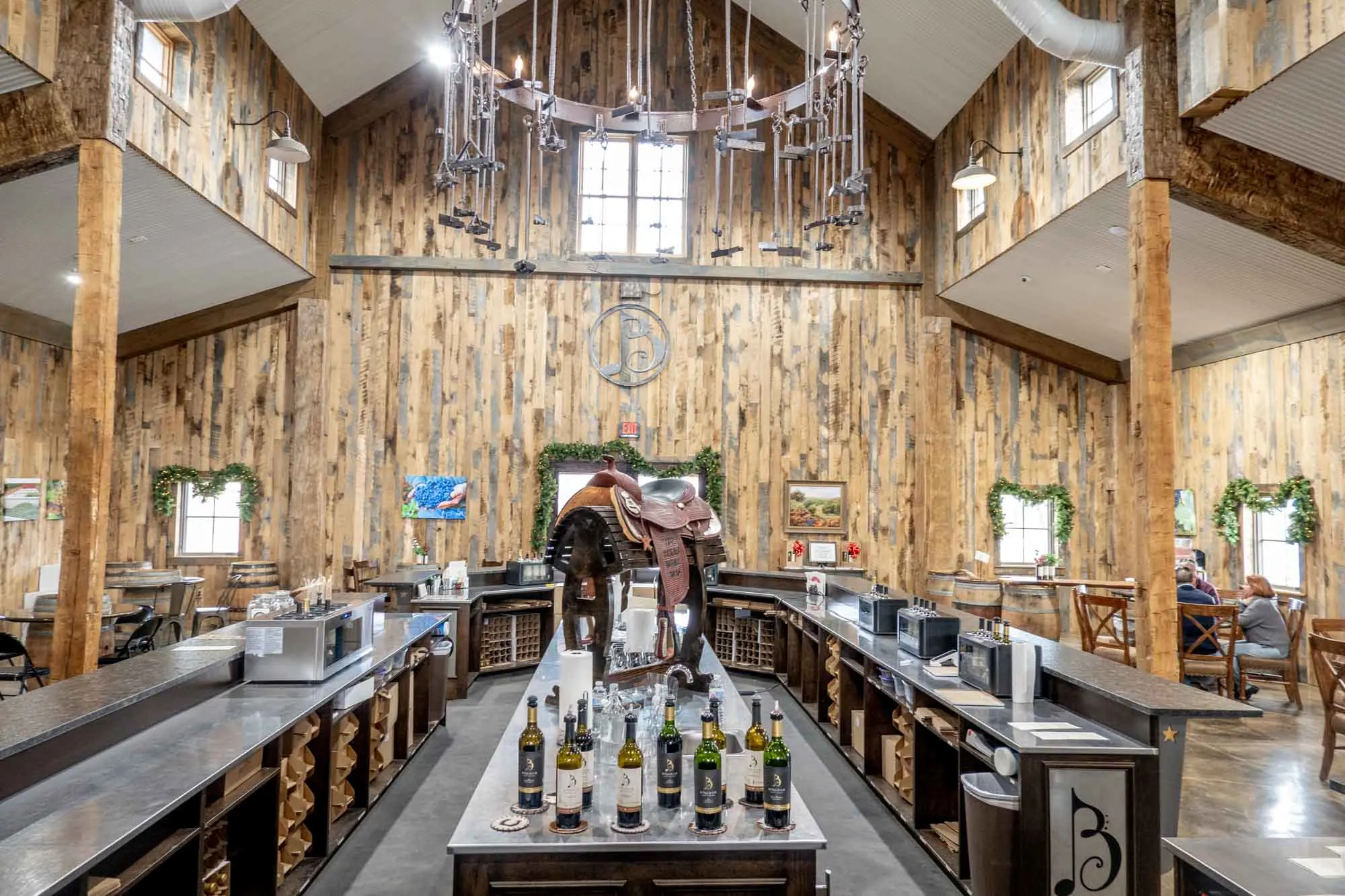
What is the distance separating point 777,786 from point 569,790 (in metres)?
0.66

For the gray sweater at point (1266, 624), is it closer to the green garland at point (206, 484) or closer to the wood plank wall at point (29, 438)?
the green garland at point (206, 484)

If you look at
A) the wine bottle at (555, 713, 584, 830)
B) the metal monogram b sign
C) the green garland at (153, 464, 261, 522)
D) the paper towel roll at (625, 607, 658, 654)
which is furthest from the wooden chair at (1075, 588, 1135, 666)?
the green garland at (153, 464, 261, 522)

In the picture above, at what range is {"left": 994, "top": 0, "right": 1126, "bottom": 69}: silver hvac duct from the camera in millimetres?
6301

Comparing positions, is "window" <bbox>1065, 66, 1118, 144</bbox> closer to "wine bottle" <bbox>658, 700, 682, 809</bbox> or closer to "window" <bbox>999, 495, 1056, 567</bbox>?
"window" <bbox>999, 495, 1056, 567</bbox>

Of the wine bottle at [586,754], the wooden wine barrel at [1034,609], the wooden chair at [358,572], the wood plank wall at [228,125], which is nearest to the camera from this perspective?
the wine bottle at [586,754]

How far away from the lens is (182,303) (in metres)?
10.5

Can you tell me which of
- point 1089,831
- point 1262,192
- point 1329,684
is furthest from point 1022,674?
point 1262,192

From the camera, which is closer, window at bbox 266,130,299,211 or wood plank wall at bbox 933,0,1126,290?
wood plank wall at bbox 933,0,1126,290

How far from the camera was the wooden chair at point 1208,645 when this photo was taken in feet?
23.0

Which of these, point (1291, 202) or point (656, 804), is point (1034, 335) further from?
point (656, 804)

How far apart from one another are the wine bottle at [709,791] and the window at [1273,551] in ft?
27.5

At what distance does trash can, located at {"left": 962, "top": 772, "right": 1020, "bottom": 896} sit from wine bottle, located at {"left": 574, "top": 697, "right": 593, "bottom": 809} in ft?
5.38

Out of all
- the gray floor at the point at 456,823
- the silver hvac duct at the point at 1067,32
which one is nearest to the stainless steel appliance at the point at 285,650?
the gray floor at the point at 456,823

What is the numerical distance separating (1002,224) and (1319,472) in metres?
3.92
